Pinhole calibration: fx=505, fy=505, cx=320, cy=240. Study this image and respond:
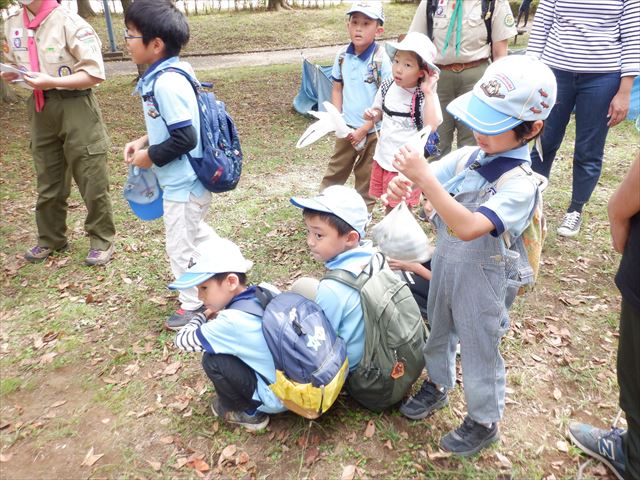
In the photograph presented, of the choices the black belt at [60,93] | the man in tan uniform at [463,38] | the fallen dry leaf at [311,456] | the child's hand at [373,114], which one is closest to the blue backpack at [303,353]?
the fallen dry leaf at [311,456]

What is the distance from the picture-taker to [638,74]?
12.7ft

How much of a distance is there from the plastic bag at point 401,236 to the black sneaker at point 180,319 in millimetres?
1604

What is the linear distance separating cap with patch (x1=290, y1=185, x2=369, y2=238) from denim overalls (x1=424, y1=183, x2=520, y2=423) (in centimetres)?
39

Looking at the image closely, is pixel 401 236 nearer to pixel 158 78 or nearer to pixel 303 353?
pixel 303 353

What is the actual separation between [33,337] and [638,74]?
16.1 ft

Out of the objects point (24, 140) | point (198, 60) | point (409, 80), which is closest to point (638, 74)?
point (409, 80)

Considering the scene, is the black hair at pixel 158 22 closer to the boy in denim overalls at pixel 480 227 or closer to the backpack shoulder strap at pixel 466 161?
the boy in denim overalls at pixel 480 227

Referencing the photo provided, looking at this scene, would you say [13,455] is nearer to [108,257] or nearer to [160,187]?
[160,187]

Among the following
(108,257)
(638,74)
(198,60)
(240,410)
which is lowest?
(198,60)

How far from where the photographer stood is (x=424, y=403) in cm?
280

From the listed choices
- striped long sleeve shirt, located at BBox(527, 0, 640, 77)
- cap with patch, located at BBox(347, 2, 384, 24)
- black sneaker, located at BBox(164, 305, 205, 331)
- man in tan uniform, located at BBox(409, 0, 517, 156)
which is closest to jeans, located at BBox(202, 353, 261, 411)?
black sneaker, located at BBox(164, 305, 205, 331)

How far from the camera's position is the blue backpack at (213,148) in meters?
3.21

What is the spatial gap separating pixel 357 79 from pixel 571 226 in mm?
2448

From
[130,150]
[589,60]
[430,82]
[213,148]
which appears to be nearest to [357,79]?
[430,82]
